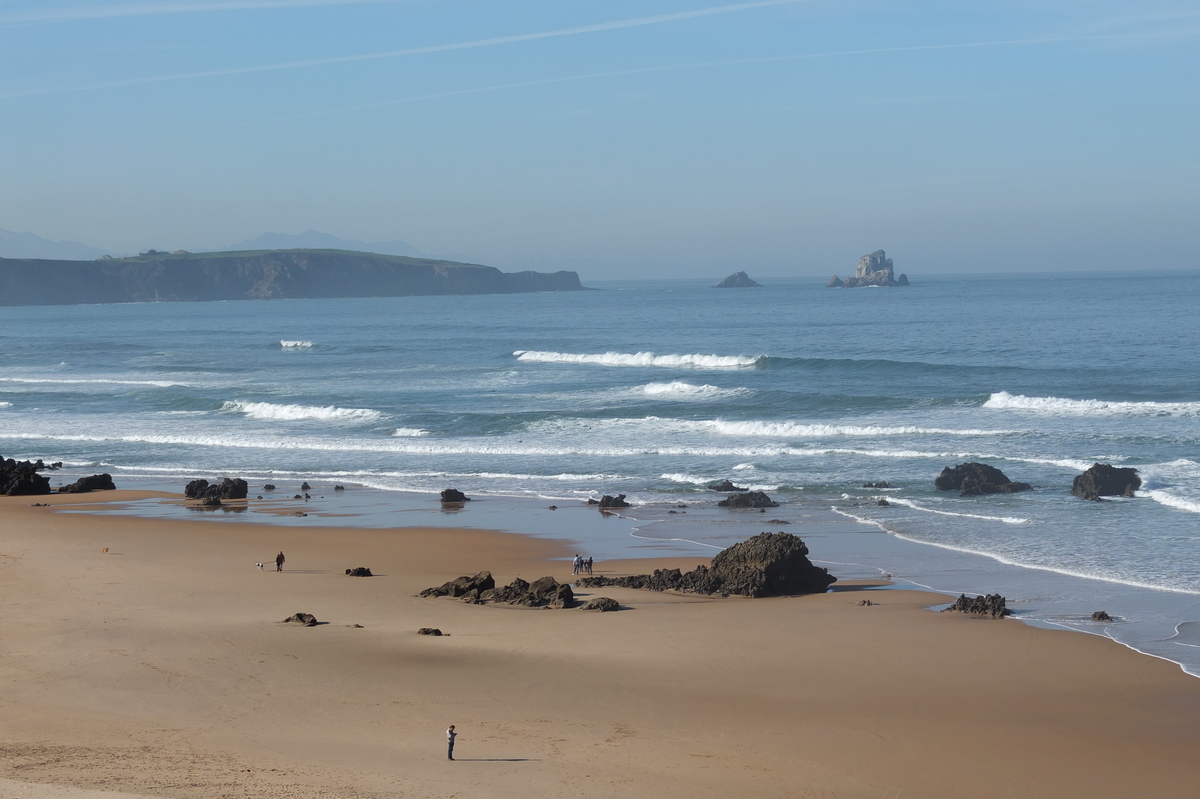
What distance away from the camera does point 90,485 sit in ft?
92.6

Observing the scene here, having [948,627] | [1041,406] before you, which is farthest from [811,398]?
[948,627]

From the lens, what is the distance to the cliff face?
175 m

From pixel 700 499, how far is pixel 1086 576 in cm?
1022

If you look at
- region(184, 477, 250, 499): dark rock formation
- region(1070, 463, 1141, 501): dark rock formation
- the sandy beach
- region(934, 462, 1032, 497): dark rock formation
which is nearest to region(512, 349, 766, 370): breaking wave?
region(934, 462, 1032, 497): dark rock formation

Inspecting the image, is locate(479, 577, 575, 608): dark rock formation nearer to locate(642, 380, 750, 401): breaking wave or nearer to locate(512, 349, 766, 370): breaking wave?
locate(642, 380, 750, 401): breaking wave

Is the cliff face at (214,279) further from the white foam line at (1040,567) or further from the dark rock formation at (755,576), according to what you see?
the dark rock formation at (755,576)

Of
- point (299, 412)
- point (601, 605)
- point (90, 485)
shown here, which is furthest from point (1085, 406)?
point (90, 485)

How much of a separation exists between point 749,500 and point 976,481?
18.7ft

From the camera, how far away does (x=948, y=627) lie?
50.7 ft

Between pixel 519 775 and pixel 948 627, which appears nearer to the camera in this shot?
pixel 519 775

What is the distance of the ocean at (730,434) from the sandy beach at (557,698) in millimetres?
2561

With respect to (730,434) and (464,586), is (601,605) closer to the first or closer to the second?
(464,586)

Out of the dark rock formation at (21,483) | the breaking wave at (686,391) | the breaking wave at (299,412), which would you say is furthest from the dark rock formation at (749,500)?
the breaking wave at (299,412)

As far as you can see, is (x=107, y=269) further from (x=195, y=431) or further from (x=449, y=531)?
(x=449, y=531)
